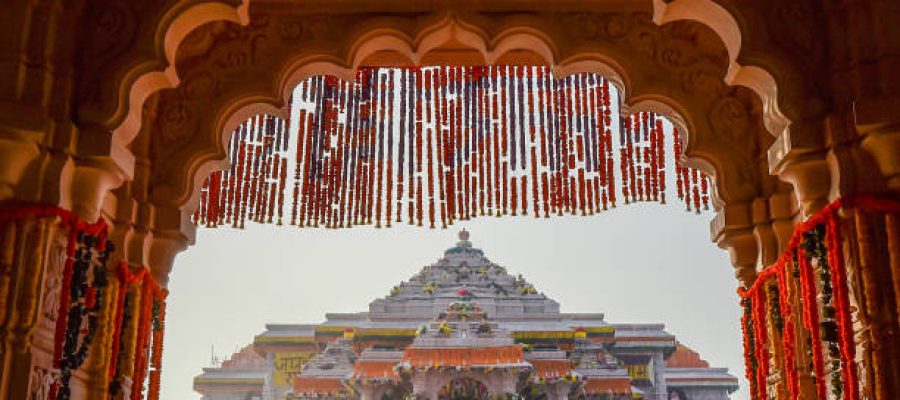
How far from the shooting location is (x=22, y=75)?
441cm

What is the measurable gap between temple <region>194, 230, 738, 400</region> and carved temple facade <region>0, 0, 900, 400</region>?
18.5 metres

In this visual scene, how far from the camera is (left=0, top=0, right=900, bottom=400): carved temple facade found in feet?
13.8

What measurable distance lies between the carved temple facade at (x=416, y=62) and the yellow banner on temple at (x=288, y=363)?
26.1 m

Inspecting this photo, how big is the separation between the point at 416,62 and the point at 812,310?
2642 mm

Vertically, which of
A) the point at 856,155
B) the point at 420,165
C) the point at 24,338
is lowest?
the point at 24,338

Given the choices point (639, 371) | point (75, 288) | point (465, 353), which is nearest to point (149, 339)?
point (75, 288)

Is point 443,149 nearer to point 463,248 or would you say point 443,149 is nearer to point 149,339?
point 149,339

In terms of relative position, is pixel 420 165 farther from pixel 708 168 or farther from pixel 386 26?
pixel 708 168

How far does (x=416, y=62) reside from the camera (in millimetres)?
5680

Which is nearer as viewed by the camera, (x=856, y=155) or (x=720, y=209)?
(x=856, y=155)

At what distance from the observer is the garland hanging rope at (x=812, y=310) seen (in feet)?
14.0

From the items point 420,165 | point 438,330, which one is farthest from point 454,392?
point 420,165

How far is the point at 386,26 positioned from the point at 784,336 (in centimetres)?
287

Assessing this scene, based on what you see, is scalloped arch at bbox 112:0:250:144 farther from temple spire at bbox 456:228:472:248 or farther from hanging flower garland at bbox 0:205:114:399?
temple spire at bbox 456:228:472:248
